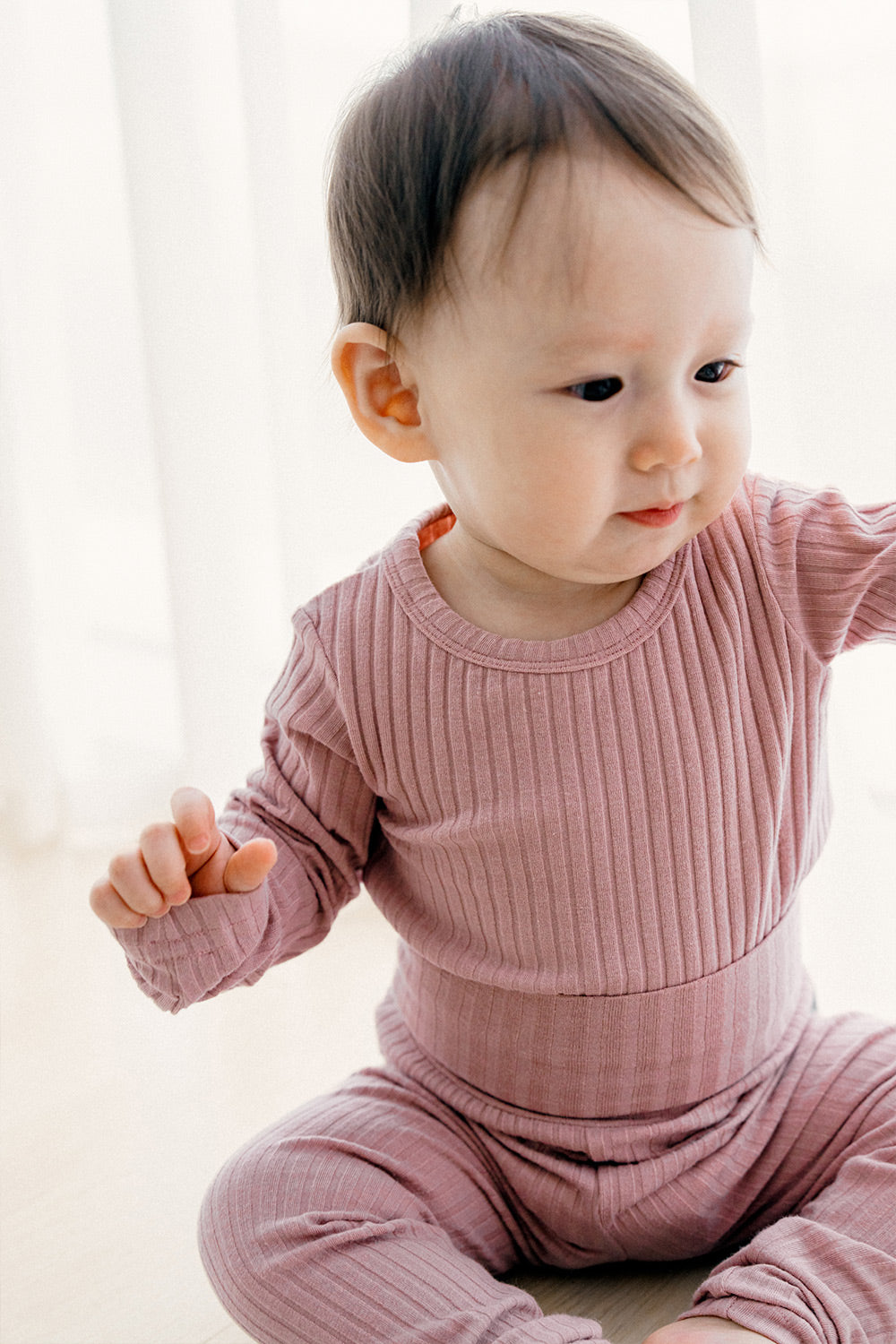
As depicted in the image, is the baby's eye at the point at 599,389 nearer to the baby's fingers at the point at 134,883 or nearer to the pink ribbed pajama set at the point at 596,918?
the pink ribbed pajama set at the point at 596,918

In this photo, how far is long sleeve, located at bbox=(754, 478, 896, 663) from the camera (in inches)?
30.1

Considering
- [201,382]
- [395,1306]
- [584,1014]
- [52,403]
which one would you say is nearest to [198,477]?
[201,382]

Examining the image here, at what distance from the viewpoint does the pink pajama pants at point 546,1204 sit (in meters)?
0.71

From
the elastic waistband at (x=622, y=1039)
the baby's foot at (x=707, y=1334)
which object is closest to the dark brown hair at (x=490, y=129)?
the elastic waistband at (x=622, y=1039)

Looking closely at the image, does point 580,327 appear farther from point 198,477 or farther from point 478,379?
point 198,477

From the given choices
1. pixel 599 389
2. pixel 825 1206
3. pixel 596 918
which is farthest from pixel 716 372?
pixel 825 1206

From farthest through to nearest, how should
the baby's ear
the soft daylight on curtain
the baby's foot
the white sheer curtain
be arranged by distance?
the white sheer curtain < the soft daylight on curtain < the baby's ear < the baby's foot

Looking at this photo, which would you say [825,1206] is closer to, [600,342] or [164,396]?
[600,342]

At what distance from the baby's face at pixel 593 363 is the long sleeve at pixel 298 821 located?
17 cm

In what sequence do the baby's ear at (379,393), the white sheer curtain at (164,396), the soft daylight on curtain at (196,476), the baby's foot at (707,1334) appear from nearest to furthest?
1. the baby's foot at (707,1334)
2. the baby's ear at (379,393)
3. the soft daylight on curtain at (196,476)
4. the white sheer curtain at (164,396)

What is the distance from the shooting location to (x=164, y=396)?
1354 millimetres

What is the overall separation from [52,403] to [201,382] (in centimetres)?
18

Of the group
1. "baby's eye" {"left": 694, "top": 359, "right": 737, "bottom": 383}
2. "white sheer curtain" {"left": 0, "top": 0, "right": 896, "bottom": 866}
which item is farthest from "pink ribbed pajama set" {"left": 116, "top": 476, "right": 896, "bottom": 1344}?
"white sheer curtain" {"left": 0, "top": 0, "right": 896, "bottom": 866}

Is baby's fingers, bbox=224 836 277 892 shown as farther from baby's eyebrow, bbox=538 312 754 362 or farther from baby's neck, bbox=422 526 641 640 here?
baby's eyebrow, bbox=538 312 754 362
